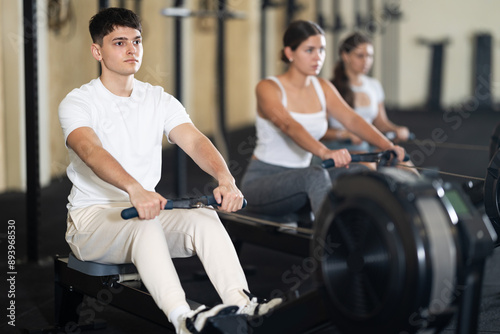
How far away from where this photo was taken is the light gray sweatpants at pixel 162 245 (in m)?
1.93

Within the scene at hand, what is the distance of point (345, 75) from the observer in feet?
12.7

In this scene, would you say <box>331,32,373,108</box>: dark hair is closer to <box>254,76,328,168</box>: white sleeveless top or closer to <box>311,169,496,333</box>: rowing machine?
<box>254,76,328,168</box>: white sleeveless top

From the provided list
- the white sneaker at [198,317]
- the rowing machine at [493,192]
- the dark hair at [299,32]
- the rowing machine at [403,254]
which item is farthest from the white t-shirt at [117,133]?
the rowing machine at [493,192]

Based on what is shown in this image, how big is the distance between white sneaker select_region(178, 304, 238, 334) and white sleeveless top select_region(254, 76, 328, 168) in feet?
4.21

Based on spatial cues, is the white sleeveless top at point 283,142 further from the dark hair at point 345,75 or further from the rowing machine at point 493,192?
the rowing machine at point 493,192

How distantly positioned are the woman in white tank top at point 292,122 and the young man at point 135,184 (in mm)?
682

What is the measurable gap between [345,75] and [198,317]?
2.31 metres

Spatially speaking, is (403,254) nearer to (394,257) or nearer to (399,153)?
(394,257)

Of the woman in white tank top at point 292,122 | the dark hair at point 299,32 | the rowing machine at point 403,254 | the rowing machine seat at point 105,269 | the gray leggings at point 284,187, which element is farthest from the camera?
the dark hair at point 299,32

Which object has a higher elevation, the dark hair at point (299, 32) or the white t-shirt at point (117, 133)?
the dark hair at point (299, 32)

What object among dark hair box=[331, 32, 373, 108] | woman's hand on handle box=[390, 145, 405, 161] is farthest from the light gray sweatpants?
dark hair box=[331, 32, 373, 108]

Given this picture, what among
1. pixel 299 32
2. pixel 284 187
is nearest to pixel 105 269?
pixel 284 187

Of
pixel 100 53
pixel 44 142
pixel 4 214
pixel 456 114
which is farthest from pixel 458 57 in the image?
pixel 100 53

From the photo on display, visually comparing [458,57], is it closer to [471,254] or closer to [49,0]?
[49,0]
